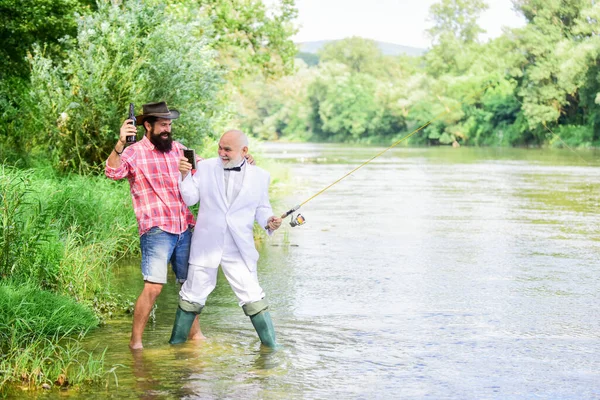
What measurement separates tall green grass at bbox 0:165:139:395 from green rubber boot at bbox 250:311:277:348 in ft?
3.84

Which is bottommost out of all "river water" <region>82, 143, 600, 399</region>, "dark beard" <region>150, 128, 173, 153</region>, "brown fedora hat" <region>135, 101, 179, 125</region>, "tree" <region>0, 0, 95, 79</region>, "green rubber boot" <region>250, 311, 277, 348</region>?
"river water" <region>82, 143, 600, 399</region>

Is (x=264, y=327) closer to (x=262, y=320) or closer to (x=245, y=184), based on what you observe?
(x=262, y=320)

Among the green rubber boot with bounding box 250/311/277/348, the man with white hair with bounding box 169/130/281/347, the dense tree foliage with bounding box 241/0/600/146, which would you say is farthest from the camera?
the dense tree foliage with bounding box 241/0/600/146

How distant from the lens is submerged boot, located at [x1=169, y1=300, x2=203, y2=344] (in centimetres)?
731

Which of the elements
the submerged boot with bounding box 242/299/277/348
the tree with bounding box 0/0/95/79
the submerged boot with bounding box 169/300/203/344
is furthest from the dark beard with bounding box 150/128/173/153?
the tree with bounding box 0/0/95/79

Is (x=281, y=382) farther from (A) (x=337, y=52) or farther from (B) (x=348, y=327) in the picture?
(A) (x=337, y=52)

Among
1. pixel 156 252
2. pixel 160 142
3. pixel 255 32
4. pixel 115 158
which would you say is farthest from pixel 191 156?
pixel 255 32

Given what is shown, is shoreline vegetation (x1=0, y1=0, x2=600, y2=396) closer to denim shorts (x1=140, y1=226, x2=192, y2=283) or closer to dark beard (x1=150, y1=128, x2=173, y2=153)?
denim shorts (x1=140, y1=226, x2=192, y2=283)

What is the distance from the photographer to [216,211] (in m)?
7.26

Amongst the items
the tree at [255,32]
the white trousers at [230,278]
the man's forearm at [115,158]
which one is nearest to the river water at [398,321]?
the white trousers at [230,278]

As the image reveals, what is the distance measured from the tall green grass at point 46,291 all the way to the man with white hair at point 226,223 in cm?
98

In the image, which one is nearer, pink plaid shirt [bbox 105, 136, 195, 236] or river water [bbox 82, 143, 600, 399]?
river water [bbox 82, 143, 600, 399]

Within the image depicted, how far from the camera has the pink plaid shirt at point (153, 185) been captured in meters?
7.29

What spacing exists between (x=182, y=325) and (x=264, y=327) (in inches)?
24.4
